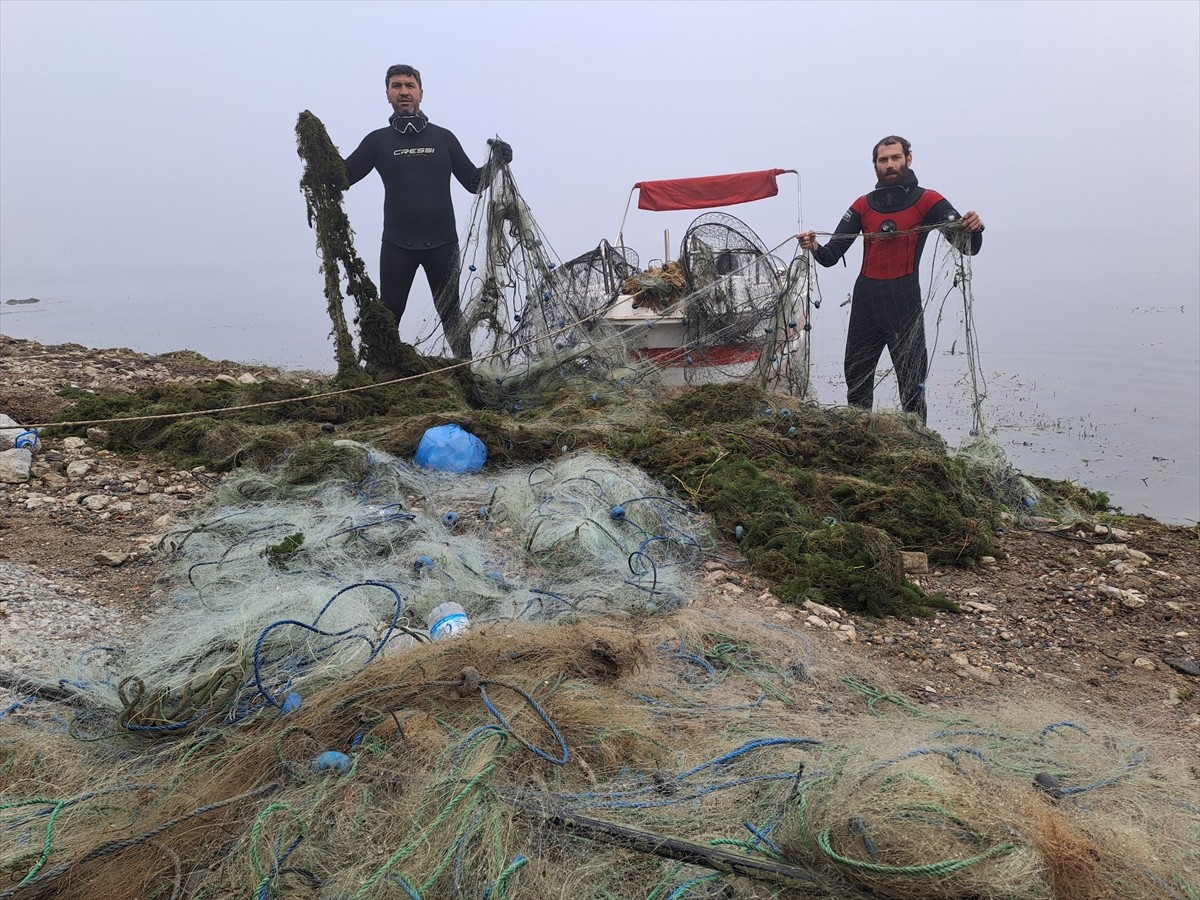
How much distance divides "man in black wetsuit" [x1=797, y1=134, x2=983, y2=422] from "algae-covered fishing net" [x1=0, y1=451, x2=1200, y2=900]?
344 cm

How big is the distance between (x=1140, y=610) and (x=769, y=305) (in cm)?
426

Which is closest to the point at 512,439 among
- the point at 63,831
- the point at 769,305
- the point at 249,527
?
the point at 249,527

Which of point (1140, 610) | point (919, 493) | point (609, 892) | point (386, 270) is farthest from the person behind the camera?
point (386, 270)

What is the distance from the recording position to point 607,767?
2.12 m

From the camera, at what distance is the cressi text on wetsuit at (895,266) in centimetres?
606

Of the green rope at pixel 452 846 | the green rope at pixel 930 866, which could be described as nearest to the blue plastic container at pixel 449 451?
the green rope at pixel 452 846

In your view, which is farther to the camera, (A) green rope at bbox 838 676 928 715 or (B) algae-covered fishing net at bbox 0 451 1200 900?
(A) green rope at bbox 838 676 928 715

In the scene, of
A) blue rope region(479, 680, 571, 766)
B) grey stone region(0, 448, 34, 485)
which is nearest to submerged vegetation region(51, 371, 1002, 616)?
grey stone region(0, 448, 34, 485)

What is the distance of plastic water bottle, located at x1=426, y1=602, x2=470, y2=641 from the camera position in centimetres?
296

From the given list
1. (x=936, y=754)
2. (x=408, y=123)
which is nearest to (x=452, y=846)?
(x=936, y=754)

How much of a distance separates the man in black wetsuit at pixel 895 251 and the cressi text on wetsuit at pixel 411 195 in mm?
2859

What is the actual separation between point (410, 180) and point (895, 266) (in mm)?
3794

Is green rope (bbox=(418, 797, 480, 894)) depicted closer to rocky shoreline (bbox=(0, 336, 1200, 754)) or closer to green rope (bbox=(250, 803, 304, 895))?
green rope (bbox=(250, 803, 304, 895))

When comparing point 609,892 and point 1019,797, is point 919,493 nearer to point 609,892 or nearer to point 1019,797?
point 1019,797
